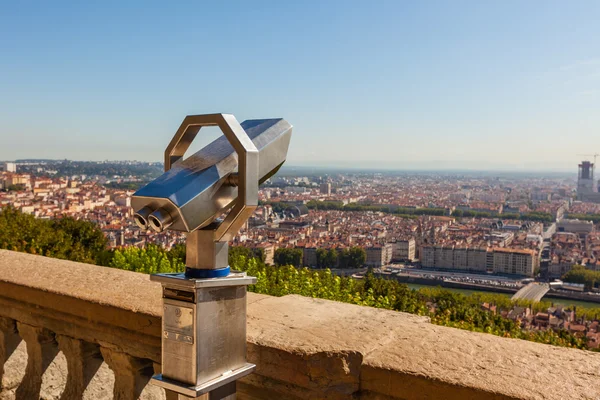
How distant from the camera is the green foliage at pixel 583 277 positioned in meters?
42.9

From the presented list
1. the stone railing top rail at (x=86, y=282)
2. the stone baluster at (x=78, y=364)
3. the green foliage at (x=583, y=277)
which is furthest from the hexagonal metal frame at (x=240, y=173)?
the green foliage at (x=583, y=277)

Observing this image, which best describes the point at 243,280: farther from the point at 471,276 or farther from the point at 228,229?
the point at 471,276

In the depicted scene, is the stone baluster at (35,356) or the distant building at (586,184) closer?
the stone baluster at (35,356)

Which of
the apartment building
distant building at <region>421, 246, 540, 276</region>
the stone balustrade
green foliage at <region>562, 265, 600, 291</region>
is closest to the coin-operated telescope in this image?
the stone balustrade

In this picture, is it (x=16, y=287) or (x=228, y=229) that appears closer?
(x=228, y=229)

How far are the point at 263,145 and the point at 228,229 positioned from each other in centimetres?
17

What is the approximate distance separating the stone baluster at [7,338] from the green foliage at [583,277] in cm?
4764

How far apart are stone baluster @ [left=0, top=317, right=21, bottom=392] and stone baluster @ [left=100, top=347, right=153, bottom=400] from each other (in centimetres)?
56

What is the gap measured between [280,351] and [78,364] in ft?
2.56

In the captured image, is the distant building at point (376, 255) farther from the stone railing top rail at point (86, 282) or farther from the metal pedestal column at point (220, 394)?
the metal pedestal column at point (220, 394)

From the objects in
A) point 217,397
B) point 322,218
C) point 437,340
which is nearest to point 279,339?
point 217,397

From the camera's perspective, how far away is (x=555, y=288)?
4297cm

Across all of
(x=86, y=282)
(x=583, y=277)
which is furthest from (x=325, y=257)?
(x=86, y=282)

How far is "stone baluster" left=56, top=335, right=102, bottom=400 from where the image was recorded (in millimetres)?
1634
